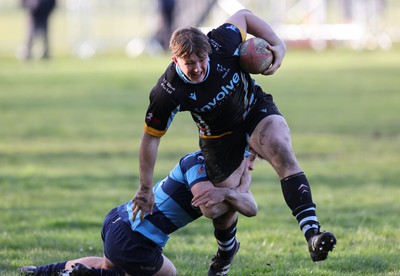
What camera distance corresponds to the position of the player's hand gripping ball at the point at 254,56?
→ 21.1 ft

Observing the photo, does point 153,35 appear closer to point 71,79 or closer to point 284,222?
point 71,79

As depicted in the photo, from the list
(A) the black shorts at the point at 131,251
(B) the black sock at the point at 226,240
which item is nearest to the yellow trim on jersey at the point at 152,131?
(A) the black shorts at the point at 131,251

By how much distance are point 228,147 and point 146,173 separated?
0.66 metres

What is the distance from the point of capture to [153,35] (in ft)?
118

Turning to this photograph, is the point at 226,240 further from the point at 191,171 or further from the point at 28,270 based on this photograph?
the point at 28,270

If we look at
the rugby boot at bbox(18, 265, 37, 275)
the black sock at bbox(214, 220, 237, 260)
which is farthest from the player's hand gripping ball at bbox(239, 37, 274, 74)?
the rugby boot at bbox(18, 265, 37, 275)

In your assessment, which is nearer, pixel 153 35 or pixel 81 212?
pixel 81 212

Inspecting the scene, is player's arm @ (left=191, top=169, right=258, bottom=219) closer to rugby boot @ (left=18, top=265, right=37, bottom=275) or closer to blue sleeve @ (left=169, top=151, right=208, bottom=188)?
blue sleeve @ (left=169, top=151, right=208, bottom=188)

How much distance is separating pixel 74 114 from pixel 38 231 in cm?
1145

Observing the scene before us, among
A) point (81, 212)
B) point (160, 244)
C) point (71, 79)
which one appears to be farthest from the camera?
point (71, 79)

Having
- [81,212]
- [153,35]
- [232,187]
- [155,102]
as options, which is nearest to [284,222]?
[81,212]

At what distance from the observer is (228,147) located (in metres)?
6.56

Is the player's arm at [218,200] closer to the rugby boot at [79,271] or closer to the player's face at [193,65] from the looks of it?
the player's face at [193,65]

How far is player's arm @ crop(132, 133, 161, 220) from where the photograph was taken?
6.21m
